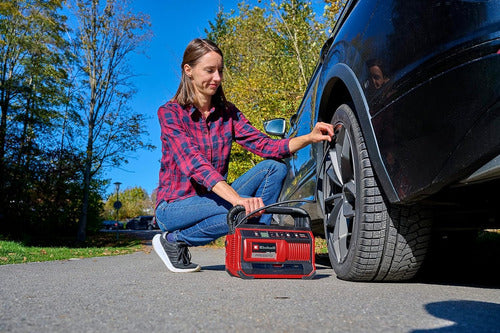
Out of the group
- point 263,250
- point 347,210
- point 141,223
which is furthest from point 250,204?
point 141,223

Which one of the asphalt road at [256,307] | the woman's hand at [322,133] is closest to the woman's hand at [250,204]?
the asphalt road at [256,307]

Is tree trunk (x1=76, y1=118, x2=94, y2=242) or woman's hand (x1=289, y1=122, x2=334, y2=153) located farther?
tree trunk (x1=76, y1=118, x2=94, y2=242)

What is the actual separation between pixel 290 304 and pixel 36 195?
15920 millimetres

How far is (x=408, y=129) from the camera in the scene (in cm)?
150

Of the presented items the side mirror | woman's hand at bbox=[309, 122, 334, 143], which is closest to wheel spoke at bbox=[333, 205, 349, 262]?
woman's hand at bbox=[309, 122, 334, 143]

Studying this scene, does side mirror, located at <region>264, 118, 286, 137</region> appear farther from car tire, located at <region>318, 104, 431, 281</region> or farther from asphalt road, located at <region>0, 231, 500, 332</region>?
asphalt road, located at <region>0, 231, 500, 332</region>

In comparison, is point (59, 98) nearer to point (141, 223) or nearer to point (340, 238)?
point (340, 238)

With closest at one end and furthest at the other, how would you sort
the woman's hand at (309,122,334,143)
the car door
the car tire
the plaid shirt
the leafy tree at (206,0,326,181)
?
the car tire < the woman's hand at (309,122,334,143) < the plaid shirt < the car door < the leafy tree at (206,0,326,181)

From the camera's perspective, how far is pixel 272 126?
3686mm

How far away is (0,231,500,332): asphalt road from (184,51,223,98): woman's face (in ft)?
4.47

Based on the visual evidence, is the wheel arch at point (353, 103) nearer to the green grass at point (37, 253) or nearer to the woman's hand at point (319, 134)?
the woman's hand at point (319, 134)

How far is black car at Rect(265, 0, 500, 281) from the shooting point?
49.5 inches

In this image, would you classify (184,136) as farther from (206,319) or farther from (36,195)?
(36,195)

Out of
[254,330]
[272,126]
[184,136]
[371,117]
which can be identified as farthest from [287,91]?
[254,330]
